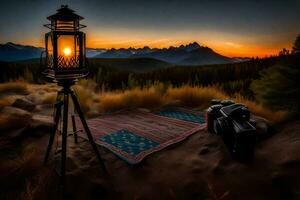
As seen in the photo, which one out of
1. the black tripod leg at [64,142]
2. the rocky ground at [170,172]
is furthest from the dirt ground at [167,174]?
the black tripod leg at [64,142]

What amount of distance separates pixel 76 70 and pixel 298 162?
8.68 ft

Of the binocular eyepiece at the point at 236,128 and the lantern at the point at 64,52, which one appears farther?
the binocular eyepiece at the point at 236,128

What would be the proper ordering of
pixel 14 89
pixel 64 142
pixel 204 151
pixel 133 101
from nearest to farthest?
pixel 64 142, pixel 204 151, pixel 133 101, pixel 14 89

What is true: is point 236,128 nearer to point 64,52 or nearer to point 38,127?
point 64,52

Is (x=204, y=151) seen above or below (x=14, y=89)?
below

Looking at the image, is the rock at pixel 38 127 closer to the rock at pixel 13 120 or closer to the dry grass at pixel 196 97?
the rock at pixel 13 120

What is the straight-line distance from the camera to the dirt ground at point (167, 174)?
2518 mm

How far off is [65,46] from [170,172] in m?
1.92

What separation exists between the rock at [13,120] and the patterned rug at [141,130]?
965mm

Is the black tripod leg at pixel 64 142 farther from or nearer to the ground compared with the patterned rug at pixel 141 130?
farther from the ground

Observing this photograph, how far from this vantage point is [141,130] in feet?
14.3

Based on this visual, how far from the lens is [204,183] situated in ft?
8.75

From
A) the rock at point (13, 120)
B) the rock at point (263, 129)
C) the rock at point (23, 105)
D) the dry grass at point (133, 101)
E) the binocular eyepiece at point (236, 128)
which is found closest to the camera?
the binocular eyepiece at point (236, 128)

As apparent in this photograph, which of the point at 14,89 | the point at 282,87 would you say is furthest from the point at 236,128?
the point at 14,89
